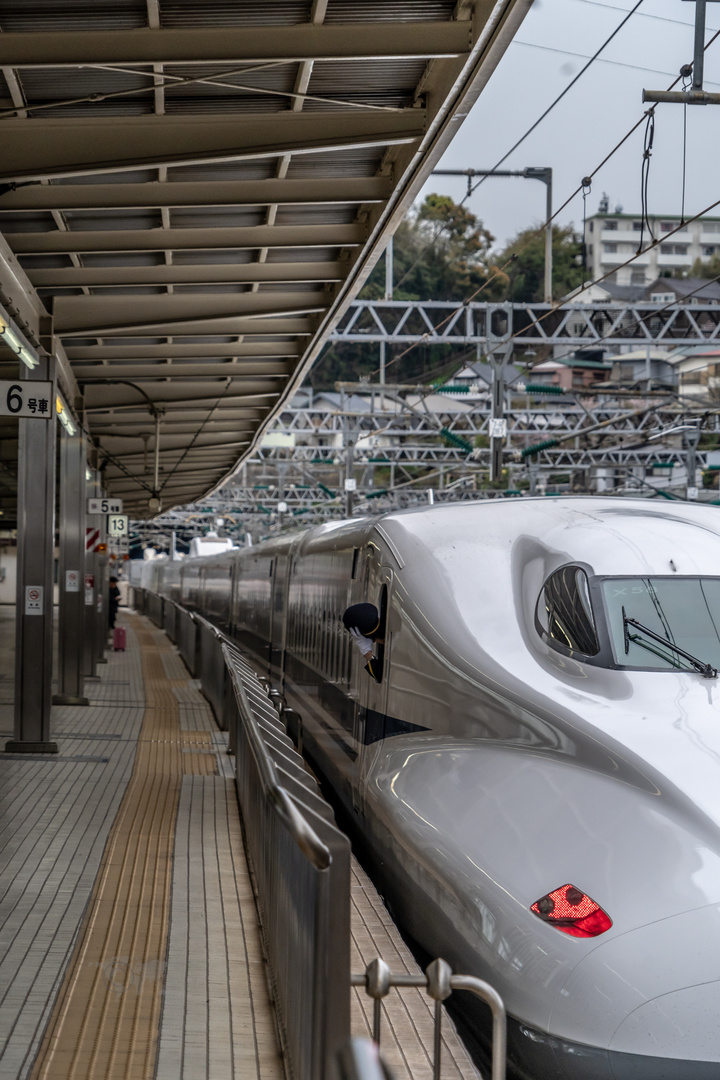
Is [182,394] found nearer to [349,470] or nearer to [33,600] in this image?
[33,600]

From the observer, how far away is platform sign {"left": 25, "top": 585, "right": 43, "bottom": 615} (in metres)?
12.5

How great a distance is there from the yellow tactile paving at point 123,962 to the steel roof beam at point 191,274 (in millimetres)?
5084

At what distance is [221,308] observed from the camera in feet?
45.5

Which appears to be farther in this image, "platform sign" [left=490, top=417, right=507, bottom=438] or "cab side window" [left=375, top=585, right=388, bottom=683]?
"platform sign" [left=490, top=417, right=507, bottom=438]

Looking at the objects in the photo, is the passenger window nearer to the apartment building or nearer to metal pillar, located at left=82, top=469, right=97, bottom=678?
metal pillar, located at left=82, top=469, right=97, bottom=678

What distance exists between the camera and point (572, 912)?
439 cm

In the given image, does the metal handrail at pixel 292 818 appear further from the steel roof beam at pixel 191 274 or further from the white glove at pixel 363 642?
the steel roof beam at pixel 191 274

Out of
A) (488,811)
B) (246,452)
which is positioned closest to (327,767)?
(488,811)

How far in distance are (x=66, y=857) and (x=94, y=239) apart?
569cm

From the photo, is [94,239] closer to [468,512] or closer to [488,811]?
[468,512]

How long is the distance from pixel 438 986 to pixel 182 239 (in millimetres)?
8985

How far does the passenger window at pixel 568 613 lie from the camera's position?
6137mm

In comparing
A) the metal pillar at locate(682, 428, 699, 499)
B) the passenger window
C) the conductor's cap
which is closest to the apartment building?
the metal pillar at locate(682, 428, 699, 499)

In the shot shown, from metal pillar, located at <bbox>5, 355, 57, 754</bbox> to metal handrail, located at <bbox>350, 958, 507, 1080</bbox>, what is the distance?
362 inches
